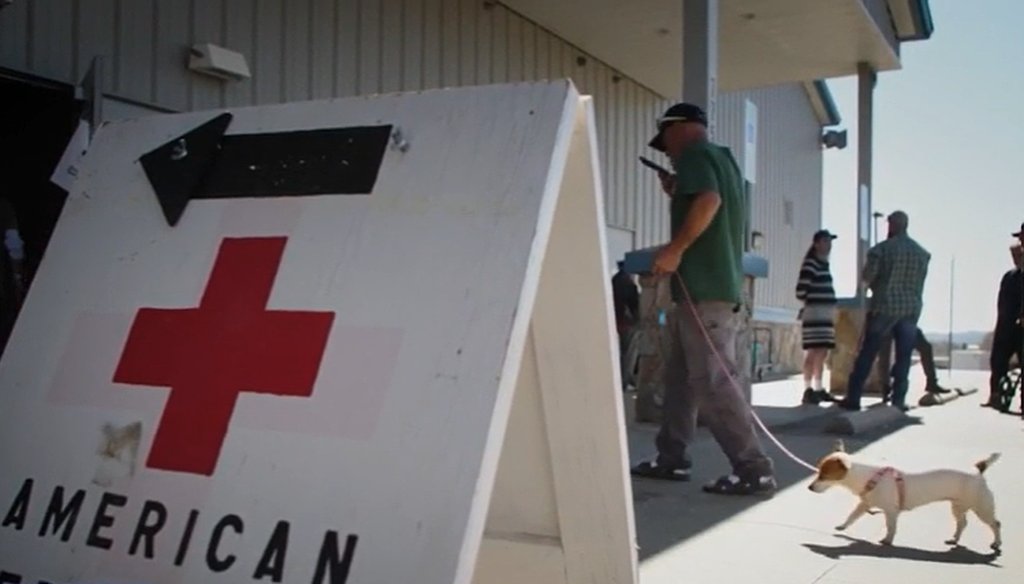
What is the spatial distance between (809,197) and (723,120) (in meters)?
7.93

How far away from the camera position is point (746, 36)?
32.1 feet

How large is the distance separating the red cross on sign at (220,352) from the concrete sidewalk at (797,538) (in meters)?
1.47

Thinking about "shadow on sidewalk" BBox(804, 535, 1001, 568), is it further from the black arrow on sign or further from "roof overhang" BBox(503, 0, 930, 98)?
"roof overhang" BBox(503, 0, 930, 98)

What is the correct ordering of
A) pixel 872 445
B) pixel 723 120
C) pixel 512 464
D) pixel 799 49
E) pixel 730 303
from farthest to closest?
pixel 723 120
pixel 799 49
pixel 872 445
pixel 730 303
pixel 512 464

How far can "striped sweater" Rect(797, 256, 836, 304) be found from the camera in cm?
868

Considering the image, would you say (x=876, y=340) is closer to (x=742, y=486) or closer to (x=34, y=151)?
(x=742, y=486)

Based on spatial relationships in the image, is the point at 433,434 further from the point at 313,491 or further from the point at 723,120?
the point at 723,120

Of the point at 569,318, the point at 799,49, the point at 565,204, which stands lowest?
the point at 569,318

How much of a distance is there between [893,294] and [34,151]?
19.7ft

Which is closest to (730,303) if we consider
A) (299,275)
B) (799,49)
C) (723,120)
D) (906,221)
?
(299,275)

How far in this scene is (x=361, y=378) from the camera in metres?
1.84

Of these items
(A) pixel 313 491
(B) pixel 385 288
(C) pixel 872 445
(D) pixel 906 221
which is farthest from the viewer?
(D) pixel 906 221

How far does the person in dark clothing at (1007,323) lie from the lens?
937 centimetres

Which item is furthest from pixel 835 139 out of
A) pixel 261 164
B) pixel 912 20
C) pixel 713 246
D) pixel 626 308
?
pixel 261 164
